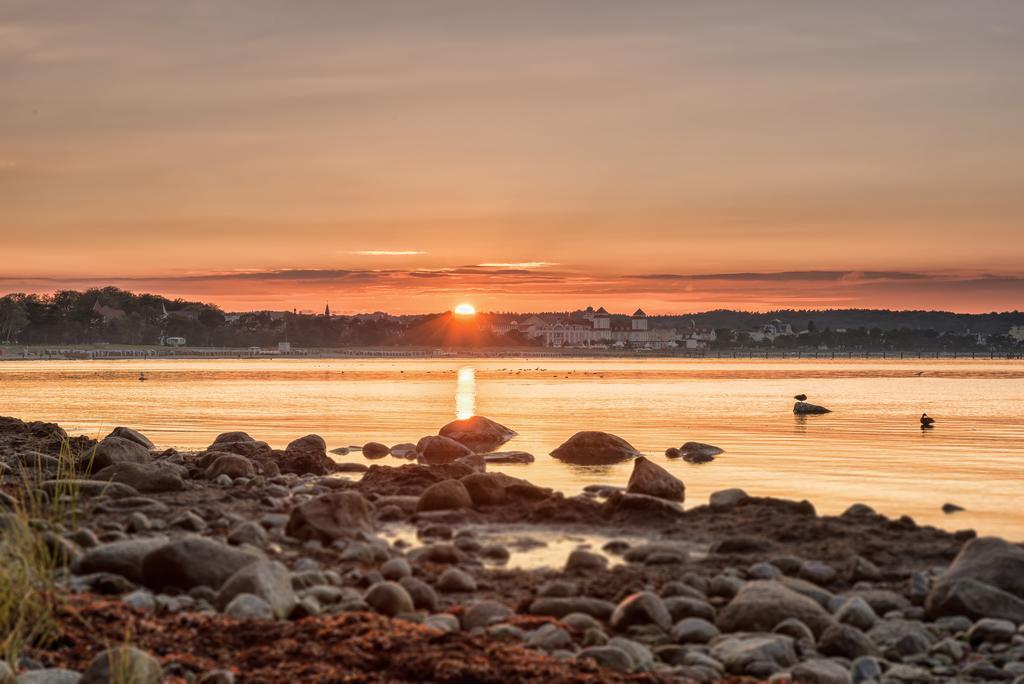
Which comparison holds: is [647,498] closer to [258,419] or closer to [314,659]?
[314,659]

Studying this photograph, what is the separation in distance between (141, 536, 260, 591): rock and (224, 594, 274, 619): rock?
0.97 m

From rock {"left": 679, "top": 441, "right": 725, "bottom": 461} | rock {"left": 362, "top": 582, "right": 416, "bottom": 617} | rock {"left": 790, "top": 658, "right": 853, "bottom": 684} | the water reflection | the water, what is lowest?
the water reflection

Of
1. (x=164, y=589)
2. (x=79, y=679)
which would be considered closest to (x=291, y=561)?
(x=164, y=589)

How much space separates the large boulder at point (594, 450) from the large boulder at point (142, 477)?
12.3m

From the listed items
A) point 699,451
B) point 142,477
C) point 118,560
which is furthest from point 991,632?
point 699,451

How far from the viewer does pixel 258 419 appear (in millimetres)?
46688

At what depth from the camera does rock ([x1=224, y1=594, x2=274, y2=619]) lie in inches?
419

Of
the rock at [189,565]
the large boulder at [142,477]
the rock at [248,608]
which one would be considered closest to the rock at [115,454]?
the large boulder at [142,477]

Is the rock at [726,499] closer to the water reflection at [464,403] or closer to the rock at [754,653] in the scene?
the rock at [754,653]

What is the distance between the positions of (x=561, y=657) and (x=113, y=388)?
A: 246ft

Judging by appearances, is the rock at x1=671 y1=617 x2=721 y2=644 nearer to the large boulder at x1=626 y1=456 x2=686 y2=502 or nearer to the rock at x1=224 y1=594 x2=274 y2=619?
the rock at x1=224 y1=594 x2=274 y2=619

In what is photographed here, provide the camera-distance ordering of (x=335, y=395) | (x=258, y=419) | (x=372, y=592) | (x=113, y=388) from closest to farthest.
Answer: (x=372, y=592), (x=258, y=419), (x=335, y=395), (x=113, y=388)

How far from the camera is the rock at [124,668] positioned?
26.6 feet

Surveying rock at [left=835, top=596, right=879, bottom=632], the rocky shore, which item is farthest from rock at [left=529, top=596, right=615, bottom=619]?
rock at [left=835, top=596, right=879, bottom=632]
